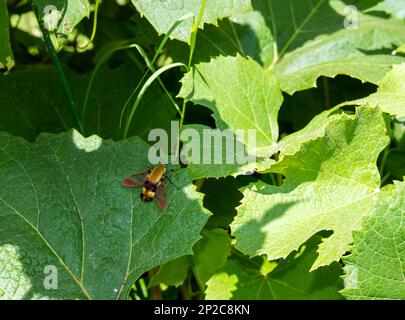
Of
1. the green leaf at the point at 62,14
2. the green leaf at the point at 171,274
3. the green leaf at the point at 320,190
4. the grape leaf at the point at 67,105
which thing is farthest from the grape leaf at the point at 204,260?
the green leaf at the point at 62,14

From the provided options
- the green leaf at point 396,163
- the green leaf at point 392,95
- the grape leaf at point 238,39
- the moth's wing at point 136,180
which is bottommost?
the green leaf at point 396,163

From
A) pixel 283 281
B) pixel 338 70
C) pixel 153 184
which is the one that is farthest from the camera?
pixel 338 70

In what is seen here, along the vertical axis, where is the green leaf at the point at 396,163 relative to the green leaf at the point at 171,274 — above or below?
above

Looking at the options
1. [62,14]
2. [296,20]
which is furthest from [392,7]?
[62,14]

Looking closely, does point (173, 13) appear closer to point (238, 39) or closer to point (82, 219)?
point (238, 39)

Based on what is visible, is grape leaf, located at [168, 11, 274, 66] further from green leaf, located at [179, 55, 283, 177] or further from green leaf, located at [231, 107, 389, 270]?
green leaf, located at [231, 107, 389, 270]

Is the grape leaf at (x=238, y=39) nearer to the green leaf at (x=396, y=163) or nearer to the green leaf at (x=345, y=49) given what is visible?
the green leaf at (x=345, y=49)
